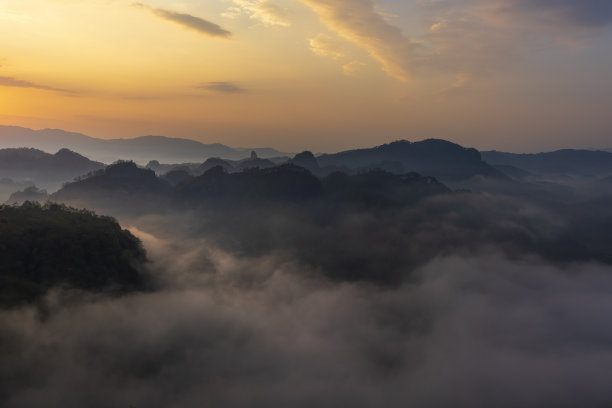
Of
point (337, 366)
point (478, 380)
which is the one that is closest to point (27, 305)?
point (337, 366)

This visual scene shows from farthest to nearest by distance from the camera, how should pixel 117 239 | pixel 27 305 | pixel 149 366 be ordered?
1. pixel 117 239
2. pixel 149 366
3. pixel 27 305

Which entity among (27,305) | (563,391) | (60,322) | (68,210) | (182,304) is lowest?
(563,391)

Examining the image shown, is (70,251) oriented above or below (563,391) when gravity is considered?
above

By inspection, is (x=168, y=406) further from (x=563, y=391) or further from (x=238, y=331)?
(x=563, y=391)

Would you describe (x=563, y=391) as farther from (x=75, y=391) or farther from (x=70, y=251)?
(x=70, y=251)

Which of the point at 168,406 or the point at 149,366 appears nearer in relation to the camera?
the point at 168,406

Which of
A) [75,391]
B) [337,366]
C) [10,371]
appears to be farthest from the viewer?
[337,366]
